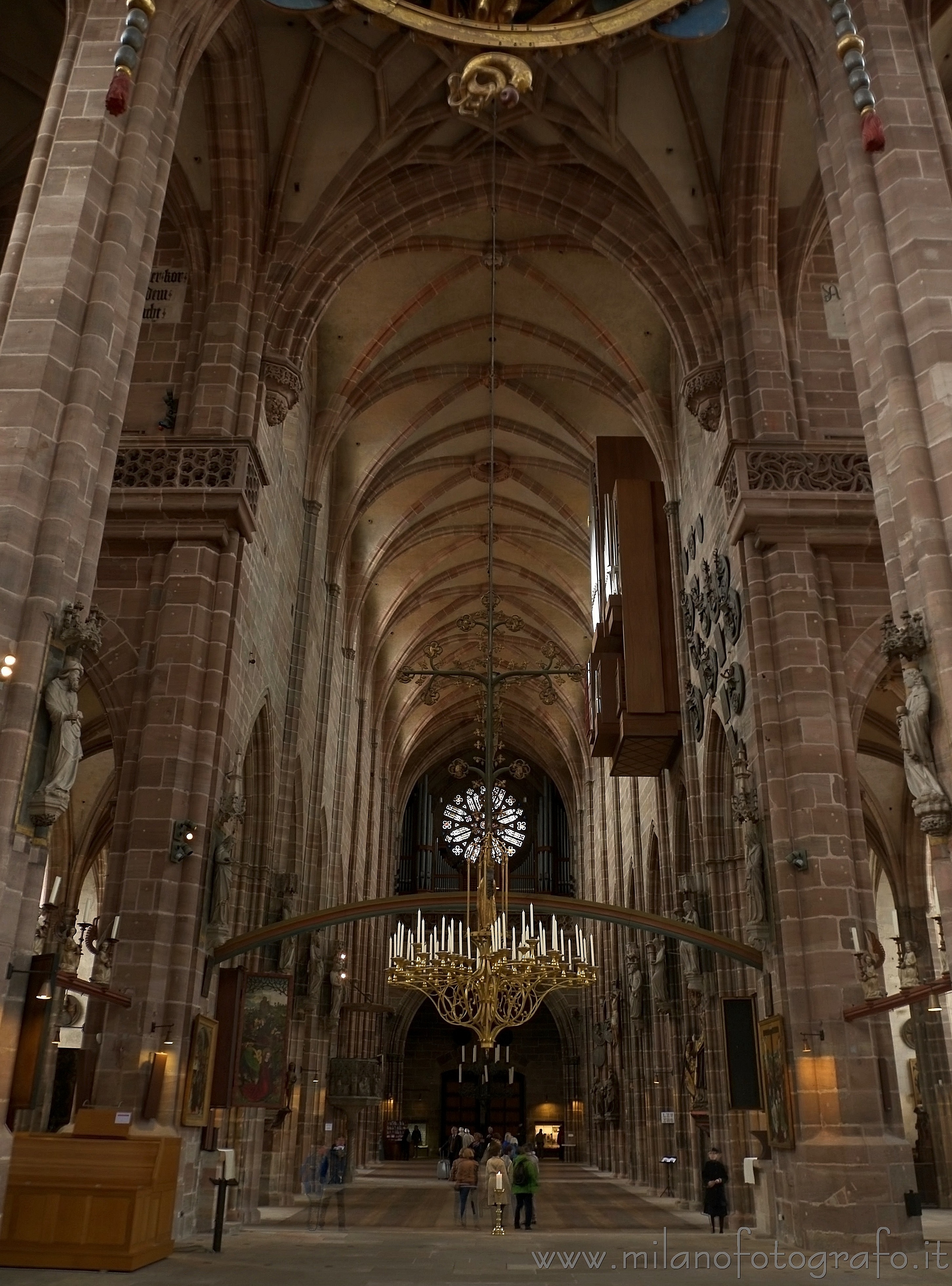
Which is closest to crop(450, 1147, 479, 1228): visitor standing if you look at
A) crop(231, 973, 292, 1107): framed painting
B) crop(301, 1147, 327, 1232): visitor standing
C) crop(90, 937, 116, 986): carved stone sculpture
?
crop(301, 1147, 327, 1232): visitor standing

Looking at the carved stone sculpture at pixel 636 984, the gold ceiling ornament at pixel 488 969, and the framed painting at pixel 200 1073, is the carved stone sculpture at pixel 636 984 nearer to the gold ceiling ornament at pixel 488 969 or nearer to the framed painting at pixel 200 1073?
the gold ceiling ornament at pixel 488 969

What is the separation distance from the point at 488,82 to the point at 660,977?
1537 cm

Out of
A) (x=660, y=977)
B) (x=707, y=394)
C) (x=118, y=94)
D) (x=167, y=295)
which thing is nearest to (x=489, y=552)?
(x=707, y=394)

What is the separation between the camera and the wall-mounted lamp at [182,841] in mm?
12680

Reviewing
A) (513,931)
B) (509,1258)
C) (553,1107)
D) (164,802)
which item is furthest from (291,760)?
(553,1107)

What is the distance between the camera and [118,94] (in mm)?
10211

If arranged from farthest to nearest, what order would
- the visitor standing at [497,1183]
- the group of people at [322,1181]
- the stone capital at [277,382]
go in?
the stone capital at [277,382], the group of people at [322,1181], the visitor standing at [497,1183]

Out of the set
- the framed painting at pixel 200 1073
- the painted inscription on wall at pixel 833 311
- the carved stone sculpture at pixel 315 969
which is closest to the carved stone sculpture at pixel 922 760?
the framed painting at pixel 200 1073

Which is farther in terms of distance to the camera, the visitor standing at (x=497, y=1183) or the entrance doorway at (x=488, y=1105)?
the entrance doorway at (x=488, y=1105)

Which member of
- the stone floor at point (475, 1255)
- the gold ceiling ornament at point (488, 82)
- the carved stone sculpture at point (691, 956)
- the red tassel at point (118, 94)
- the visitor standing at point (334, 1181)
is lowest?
the stone floor at point (475, 1255)

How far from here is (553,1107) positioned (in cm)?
4228

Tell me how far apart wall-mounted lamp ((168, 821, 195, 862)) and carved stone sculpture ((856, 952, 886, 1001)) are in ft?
24.7

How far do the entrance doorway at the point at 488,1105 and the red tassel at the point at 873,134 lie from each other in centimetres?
3778

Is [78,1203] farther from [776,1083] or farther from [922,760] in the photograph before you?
[922,760]
